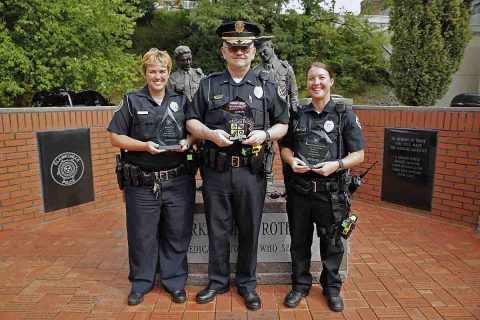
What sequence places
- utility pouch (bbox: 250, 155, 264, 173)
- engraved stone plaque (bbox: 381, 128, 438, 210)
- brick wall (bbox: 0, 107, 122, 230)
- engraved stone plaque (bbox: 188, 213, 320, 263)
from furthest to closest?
engraved stone plaque (bbox: 381, 128, 438, 210) < brick wall (bbox: 0, 107, 122, 230) < engraved stone plaque (bbox: 188, 213, 320, 263) < utility pouch (bbox: 250, 155, 264, 173)

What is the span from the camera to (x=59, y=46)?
8.80 meters

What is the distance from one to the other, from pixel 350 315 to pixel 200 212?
4.72 feet

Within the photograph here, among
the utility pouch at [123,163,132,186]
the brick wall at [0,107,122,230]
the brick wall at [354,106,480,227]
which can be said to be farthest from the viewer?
the brick wall at [354,106,480,227]

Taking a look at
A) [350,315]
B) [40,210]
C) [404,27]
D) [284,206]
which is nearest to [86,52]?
[40,210]

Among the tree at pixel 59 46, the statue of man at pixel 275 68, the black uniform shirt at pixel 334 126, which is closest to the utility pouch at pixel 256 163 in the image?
the black uniform shirt at pixel 334 126

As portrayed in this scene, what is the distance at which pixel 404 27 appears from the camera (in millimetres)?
7785

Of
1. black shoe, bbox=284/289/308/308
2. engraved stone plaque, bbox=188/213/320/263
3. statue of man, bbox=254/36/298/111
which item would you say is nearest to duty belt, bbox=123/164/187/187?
engraved stone plaque, bbox=188/213/320/263

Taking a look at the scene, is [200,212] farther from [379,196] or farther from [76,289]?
[379,196]

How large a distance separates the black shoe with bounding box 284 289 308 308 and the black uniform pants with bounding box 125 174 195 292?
0.86 metres

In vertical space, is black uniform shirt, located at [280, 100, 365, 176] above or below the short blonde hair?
below

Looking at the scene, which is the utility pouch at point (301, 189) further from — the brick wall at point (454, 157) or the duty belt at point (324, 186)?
the brick wall at point (454, 157)

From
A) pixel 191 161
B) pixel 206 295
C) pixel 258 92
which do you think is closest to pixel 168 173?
pixel 191 161

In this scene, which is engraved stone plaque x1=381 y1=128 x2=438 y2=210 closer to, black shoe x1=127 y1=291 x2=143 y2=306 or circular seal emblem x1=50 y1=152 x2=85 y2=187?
black shoe x1=127 y1=291 x2=143 y2=306

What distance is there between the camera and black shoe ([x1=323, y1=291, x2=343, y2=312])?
3.16m
